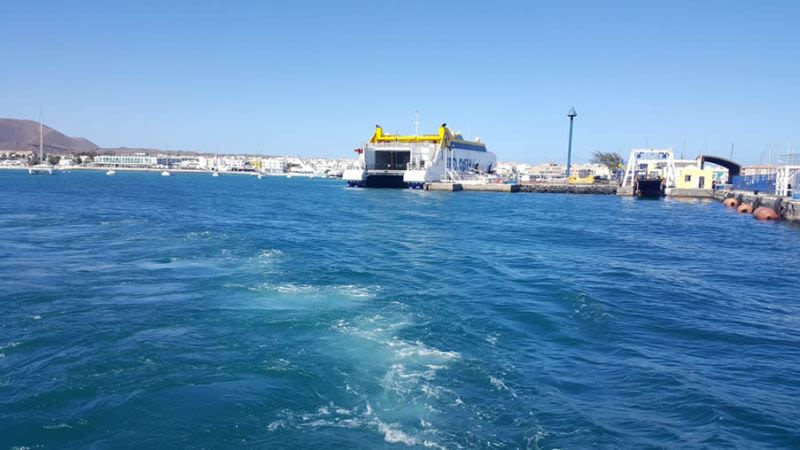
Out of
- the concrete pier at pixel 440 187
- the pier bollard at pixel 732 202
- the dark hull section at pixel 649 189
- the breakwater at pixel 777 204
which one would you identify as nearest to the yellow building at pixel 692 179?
the dark hull section at pixel 649 189

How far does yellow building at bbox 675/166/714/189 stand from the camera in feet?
226

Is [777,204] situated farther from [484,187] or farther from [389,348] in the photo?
[389,348]

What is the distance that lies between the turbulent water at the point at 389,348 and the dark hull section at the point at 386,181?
49.5 m

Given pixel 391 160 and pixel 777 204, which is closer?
pixel 777 204

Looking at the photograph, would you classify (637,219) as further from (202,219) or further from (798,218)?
(202,219)

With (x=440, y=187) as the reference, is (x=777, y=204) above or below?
below

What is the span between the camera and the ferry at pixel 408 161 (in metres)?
69.9

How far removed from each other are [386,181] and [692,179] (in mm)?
39556

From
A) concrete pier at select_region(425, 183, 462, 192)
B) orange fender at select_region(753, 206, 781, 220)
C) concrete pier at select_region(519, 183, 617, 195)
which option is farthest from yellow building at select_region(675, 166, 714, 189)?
concrete pier at select_region(425, 183, 462, 192)

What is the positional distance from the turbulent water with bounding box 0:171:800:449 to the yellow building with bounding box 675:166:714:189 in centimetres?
5160

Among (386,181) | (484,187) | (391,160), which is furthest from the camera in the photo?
(484,187)

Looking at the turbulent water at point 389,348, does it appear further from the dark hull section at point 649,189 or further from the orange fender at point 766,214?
the dark hull section at point 649,189

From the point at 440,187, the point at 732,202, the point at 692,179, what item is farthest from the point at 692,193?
the point at 440,187

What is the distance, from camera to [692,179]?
6912 cm
